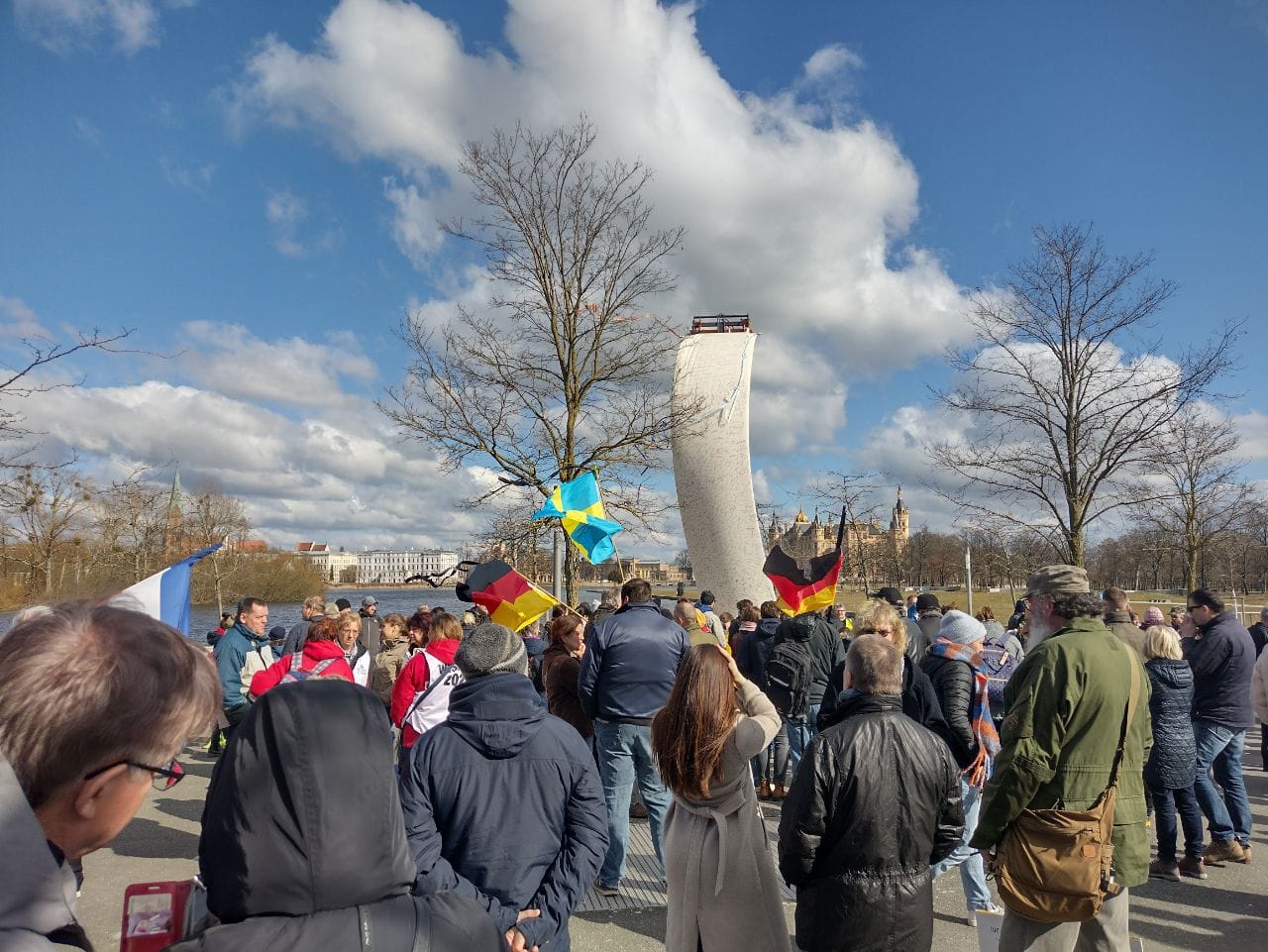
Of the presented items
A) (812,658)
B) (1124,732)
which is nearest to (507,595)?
(812,658)

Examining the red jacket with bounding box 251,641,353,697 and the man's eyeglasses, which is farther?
the red jacket with bounding box 251,641,353,697

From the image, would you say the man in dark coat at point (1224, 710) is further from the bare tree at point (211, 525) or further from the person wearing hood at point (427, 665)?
the bare tree at point (211, 525)

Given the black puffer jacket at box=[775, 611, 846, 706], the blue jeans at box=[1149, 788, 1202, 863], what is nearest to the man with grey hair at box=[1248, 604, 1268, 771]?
the blue jeans at box=[1149, 788, 1202, 863]

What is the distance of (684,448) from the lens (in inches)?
857

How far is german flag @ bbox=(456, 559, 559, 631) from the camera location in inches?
223

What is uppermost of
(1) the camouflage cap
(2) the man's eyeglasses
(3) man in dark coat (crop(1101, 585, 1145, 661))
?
(1) the camouflage cap

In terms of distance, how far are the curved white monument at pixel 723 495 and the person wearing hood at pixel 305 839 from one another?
65.0 feet

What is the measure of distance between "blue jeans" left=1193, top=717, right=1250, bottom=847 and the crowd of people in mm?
18

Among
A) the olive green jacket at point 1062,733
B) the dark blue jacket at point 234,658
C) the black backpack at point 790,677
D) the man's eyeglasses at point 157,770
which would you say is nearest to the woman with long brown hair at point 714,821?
the olive green jacket at point 1062,733

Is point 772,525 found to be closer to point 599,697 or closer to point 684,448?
point 684,448

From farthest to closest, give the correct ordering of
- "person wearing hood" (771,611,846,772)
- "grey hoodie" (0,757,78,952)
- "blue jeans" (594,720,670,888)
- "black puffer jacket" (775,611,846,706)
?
1. "black puffer jacket" (775,611,846,706)
2. "person wearing hood" (771,611,846,772)
3. "blue jeans" (594,720,670,888)
4. "grey hoodie" (0,757,78,952)

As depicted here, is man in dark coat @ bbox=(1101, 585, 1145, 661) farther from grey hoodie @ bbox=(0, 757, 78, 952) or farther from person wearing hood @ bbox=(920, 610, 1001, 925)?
grey hoodie @ bbox=(0, 757, 78, 952)

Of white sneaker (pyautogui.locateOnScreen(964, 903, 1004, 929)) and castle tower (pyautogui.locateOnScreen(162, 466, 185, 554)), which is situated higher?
castle tower (pyautogui.locateOnScreen(162, 466, 185, 554))

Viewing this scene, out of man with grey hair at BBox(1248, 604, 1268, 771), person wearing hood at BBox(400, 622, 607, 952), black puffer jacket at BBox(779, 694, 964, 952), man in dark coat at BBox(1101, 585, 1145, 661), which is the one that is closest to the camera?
person wearing hood at BBox(400, 622, 607, 952)
